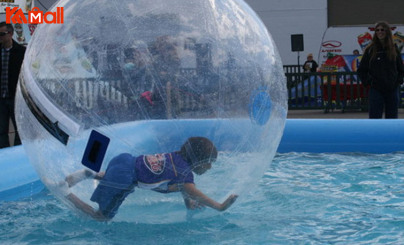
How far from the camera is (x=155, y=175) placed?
10.2ft

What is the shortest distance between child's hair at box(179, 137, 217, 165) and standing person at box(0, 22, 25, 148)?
3685mm

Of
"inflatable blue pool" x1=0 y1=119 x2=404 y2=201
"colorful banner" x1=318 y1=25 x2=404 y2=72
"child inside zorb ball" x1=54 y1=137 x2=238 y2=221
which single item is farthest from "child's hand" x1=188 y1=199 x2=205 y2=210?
"colorful banner" x1=318 y1=25 x2=404 y2=72

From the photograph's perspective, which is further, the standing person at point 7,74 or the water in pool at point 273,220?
→ the standing person at point 7,74

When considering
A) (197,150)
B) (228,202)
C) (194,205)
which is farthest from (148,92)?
(228,202)

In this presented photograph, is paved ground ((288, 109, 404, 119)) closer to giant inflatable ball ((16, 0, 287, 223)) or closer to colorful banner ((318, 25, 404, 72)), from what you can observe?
colorful banner ((318, 25, 404, 72))

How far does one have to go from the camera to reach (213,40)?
3.17 m

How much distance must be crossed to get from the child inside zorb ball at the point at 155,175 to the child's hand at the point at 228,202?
119 mm

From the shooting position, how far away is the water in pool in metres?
3.30

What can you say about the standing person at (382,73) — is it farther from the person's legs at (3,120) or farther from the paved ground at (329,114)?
the paved ground at (329,114)

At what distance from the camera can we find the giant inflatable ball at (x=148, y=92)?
10.0ft

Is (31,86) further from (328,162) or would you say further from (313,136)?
(313,136)

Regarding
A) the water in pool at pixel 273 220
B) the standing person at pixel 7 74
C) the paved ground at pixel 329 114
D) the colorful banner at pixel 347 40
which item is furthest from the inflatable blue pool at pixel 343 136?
the colorful banner at pixel 347 40

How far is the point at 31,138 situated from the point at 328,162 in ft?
10.4

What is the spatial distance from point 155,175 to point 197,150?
26 centimetres
